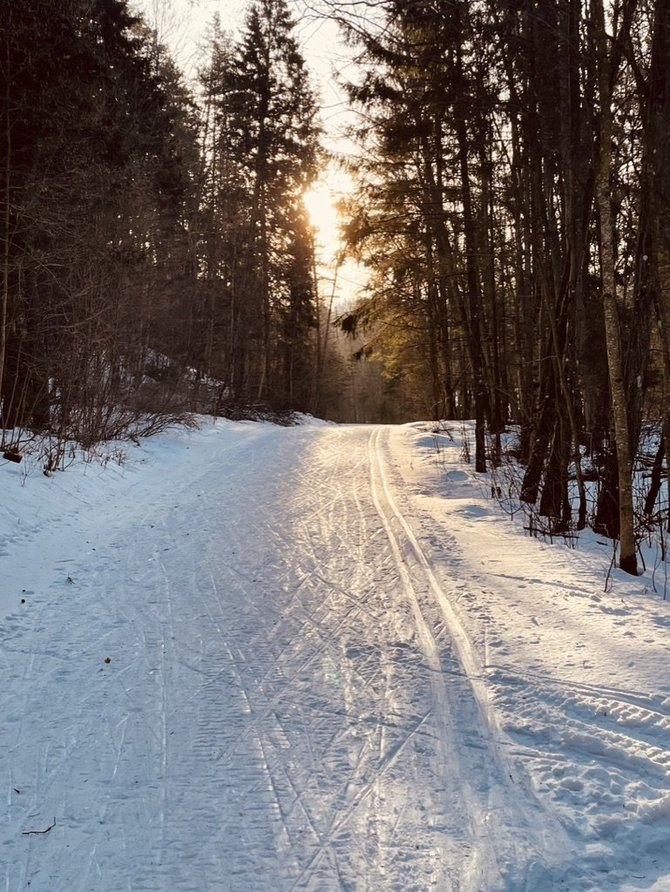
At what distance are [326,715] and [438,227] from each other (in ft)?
39.7

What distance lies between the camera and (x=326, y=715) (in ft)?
10.8

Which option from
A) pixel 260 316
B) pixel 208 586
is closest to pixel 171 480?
pixel 208 586

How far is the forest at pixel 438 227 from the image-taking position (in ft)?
19.8

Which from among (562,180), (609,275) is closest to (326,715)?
(609,275)

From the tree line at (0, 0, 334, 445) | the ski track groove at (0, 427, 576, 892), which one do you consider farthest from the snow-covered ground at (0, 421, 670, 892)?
the tree line at (0, 0, 334, 445)

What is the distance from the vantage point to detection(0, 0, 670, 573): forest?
604 cm

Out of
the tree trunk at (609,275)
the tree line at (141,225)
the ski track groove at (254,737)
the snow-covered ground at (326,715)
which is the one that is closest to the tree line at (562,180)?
the tree trunk at (609,275)

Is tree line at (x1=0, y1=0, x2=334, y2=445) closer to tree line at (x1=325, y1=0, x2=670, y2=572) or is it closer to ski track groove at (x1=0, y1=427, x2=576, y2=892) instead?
tree line at (x1=325, y1=0, x2=670, y2=572)

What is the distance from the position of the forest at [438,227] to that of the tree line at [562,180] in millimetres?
35

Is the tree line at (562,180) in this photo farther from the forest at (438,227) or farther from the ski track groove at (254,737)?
the ski track groove at (254,737)

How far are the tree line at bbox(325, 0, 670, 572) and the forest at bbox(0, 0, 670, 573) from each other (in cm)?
4

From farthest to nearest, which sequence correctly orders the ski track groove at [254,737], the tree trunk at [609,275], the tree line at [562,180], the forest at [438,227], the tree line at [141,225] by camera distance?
the tree line at [141,225], the forest at [438,227], the tree line at [562,180], the tree trunk at [609,275], the ski track groove at [254,737]

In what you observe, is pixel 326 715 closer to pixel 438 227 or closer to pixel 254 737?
pixel 254 737

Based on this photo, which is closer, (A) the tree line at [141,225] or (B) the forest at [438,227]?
(B) the forest at [438,227]
